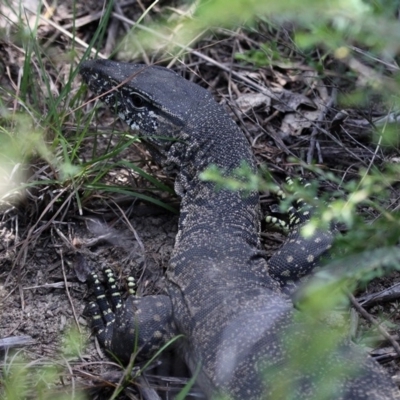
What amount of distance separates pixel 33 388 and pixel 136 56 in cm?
367

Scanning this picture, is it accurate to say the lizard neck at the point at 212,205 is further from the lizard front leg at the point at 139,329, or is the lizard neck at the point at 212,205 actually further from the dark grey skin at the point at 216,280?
the lizard front leg at the point at 139,329

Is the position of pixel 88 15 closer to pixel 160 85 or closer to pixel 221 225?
pixel 160 85

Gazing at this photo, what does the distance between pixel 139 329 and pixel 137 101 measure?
1.88 meters

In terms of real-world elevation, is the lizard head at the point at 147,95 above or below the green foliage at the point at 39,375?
above

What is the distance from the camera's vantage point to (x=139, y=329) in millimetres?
4590

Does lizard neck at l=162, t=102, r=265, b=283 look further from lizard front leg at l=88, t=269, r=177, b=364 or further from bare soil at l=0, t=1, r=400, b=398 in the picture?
bare soil at l=0, t=1, r=400, b=398

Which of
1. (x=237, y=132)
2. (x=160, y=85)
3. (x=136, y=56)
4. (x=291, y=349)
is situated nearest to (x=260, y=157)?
(x=237, y=132)

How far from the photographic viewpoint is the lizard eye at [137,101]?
5512 millimetres

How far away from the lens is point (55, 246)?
5.43 m

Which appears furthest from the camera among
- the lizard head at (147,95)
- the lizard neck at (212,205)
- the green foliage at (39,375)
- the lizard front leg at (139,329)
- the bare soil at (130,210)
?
the lizard head at (147,95)

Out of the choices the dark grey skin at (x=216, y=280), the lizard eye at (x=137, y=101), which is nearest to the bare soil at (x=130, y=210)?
the dark grey skin at (x=216, y=280)

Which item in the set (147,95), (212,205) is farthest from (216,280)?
(147,95)

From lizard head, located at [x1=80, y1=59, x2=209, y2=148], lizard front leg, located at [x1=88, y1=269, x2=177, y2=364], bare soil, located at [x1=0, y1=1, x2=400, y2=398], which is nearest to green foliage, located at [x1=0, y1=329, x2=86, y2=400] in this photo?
bare soil, located at [x1=0, y1=1, x2=400, y2=398]

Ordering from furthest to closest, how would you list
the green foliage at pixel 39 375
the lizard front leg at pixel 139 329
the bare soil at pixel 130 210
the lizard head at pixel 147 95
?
the lizard head at pixel 147 95 → the bare soil at pixel 130 210 → the lizard front leg at pixel 139 329 → the green foliage at pixel 39 375
